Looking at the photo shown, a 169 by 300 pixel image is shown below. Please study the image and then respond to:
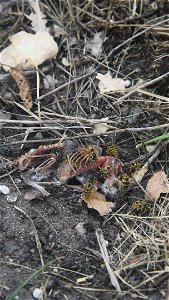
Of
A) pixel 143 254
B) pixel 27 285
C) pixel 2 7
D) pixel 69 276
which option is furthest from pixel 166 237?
pixel 2 7

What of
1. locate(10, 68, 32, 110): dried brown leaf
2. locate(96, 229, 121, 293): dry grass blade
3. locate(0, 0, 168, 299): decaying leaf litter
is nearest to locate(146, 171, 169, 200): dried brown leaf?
locate(0, 0, 168, 299): decaying leaf litter

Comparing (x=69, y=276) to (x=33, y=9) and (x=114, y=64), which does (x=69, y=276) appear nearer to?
(x=114, y=64)

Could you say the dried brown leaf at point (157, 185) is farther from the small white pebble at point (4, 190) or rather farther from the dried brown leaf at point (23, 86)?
the dried brown leaf at point (23, 86)

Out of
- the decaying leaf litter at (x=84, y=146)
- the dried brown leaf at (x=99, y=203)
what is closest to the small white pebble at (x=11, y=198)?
the decaying leaf litter at (x=84, y=146)

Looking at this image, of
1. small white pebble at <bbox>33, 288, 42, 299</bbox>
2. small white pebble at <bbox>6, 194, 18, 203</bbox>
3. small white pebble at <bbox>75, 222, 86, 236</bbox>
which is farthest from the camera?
small white pebble at <bbox>6, 194, 18, 203</bbox>

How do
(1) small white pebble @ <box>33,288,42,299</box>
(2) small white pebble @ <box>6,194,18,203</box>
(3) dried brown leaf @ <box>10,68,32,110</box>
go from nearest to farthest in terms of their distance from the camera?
(1) small white pebble @ <box>33,288,42,299</box>
(2) small white pebble @ <box>6,194,18,203</box>
(3) dried brown leaf @ <box>10,68,32,110</box>

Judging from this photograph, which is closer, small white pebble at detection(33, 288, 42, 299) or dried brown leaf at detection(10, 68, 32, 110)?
small white pebble at detection(33, 288, 42, 299)

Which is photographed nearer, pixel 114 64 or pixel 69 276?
pixel 69 276

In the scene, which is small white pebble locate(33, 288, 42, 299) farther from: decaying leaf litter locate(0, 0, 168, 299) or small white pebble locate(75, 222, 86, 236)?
small white pebble locate(75, 222, 86, 236)
